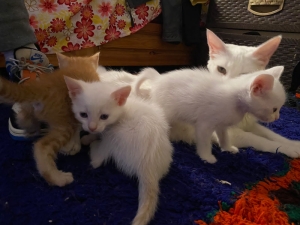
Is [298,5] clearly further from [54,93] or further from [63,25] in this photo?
[54,93]

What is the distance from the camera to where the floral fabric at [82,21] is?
1586mm

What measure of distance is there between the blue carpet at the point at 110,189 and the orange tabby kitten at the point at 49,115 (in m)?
0.05

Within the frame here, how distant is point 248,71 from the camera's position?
127 centimetres

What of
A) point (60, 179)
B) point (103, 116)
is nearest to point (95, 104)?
point (103, 116)

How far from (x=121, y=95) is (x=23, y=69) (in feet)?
1.49

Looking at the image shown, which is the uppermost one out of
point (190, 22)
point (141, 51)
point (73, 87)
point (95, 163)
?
point (73, 87)

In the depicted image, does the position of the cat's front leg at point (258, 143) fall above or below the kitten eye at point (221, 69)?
below

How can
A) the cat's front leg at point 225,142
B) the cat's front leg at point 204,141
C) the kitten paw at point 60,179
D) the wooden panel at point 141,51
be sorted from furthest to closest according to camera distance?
1. the wooden panel at point 141,51
2. the cat's front leg at point 225,142
3. the cat's front leg at point 204,141
4. the kitten paw at point 60,179

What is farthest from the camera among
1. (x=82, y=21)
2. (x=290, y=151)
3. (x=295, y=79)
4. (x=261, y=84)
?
(x=295, y=79)

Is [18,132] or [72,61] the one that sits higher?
[72,61]

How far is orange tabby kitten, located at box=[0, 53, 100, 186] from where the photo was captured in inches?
35.3

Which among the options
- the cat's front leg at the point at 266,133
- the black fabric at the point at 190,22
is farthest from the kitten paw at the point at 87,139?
the black fabric at the point at 190,22

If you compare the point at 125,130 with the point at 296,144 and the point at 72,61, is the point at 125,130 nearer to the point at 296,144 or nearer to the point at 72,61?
the point at 72,61

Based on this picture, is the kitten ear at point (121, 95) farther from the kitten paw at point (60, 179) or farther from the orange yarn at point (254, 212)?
the orange yarn at point (254, 212)
